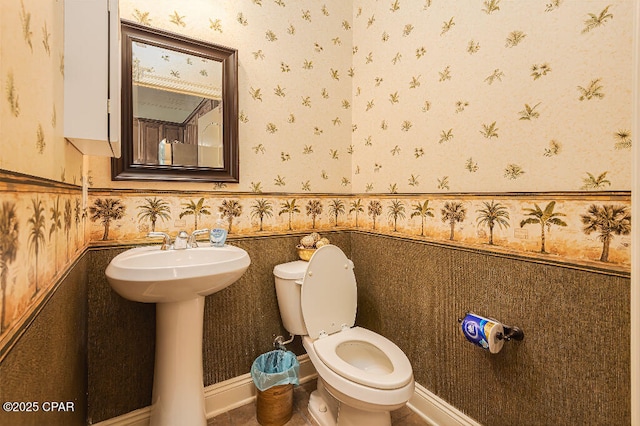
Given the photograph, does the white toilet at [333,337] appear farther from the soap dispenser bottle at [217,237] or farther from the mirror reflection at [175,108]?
the mirror reflection at [175,108]

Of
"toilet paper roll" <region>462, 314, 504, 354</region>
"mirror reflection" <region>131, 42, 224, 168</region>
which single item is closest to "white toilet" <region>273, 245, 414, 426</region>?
"toilet paper roll" <region>462, 314, 504, 354</region>

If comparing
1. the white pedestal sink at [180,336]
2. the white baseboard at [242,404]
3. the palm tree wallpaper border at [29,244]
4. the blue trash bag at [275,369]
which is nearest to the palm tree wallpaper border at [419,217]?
the white pedestal sink at [180,336]

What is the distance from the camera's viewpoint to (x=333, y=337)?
147 centimetres

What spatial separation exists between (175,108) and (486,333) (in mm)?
1685

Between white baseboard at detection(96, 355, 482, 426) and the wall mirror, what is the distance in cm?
108

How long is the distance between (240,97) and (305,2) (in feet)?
2.47

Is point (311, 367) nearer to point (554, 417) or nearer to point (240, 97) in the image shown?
point (554, 417)

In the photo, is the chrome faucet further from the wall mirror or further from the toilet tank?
the toilet tank

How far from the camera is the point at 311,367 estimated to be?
179 cm

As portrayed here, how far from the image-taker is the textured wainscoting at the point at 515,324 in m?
0.91

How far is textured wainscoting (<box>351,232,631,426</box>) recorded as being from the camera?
909 millimetres

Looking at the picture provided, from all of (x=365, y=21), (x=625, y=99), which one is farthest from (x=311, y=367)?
(x=365, y=21)

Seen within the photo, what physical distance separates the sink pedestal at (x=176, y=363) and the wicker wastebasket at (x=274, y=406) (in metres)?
0.31

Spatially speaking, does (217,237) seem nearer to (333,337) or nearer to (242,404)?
(333,337)
